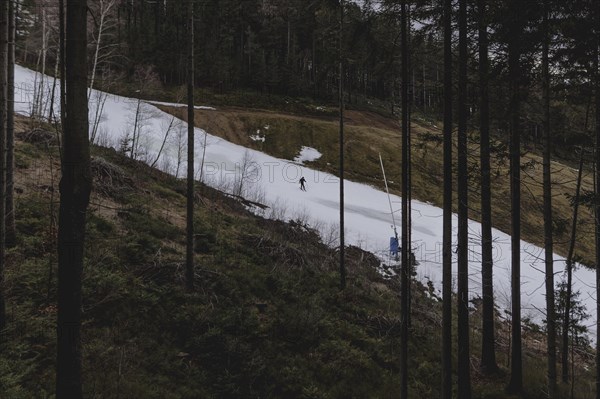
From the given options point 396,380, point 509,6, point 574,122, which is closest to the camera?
point 509,6

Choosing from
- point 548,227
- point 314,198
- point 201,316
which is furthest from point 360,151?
point 201,316

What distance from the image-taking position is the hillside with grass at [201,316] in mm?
7508

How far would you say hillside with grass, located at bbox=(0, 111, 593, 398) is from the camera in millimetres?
7508

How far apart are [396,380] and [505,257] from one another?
19385 mm

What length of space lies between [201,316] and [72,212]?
296 inches

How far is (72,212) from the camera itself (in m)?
3.23

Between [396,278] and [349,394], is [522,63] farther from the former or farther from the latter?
[396,278]

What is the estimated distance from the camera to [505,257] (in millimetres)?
25984

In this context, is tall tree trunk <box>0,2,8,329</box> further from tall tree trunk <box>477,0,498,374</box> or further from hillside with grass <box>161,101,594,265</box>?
hillside with grass <box>161,101,594,265</box>

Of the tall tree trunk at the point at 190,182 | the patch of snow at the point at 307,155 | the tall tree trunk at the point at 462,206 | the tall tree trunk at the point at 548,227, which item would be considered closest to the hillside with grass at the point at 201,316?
the tall tree trunk at the point at 190,182

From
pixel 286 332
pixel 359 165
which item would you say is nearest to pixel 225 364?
pixel 286 332

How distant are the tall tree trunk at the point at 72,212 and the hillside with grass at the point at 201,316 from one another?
3.92ft

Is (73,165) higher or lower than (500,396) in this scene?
higher

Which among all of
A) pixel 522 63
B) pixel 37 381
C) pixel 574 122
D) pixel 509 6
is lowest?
pixel 37 381
